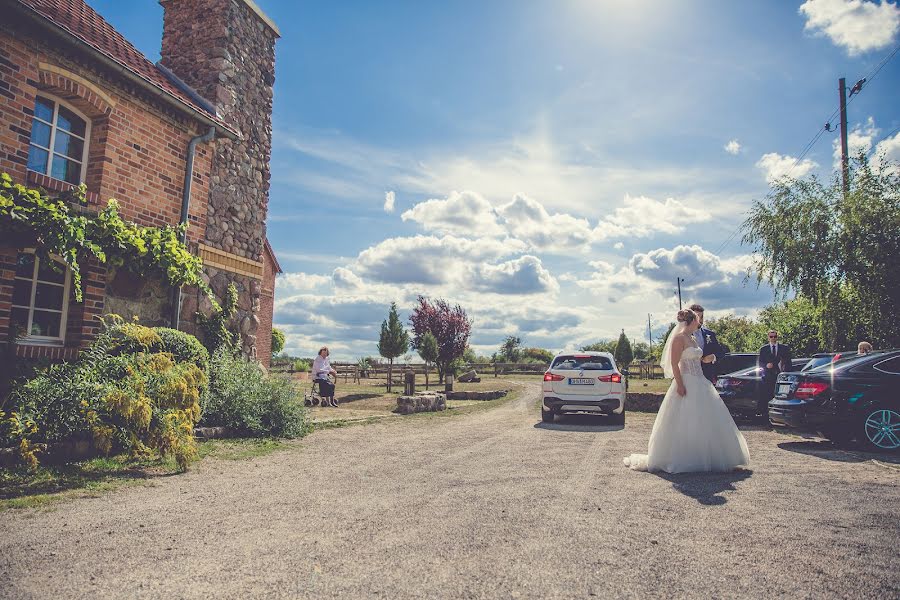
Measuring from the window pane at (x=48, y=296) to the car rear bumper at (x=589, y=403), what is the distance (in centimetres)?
935

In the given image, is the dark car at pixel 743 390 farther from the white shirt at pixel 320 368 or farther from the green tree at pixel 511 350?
the green tree at pixel 511 350

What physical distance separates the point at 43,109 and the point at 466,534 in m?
8.49

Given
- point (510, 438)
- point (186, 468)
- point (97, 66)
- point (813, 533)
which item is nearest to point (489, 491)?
point (813, 533)

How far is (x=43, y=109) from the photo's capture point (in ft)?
25.7

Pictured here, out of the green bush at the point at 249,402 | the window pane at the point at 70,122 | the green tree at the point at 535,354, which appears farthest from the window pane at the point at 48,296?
the green tree at the point at 535,354

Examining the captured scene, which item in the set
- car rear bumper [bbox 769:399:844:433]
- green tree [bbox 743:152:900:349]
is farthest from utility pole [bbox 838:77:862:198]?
car rear bumper [bbox 769:399:844:433]

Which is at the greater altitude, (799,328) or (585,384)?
(799,328)

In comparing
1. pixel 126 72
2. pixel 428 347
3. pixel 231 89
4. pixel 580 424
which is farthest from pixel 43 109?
pixel 428 347

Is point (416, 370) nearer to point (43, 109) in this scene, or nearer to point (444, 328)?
point (444, 328)

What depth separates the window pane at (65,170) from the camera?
7.95 metres

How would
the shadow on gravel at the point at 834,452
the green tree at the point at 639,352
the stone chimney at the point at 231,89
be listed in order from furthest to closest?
1. the green tree at the point at 639,352
2. the stone chimney at the point at 231,89
3. the shadow on gravel at the point at 834,452

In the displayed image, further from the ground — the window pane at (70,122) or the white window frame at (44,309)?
the window pane at (70,122)

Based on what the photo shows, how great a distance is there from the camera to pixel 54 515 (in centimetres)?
439

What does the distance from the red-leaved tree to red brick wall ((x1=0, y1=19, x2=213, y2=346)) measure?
22.3 meters
